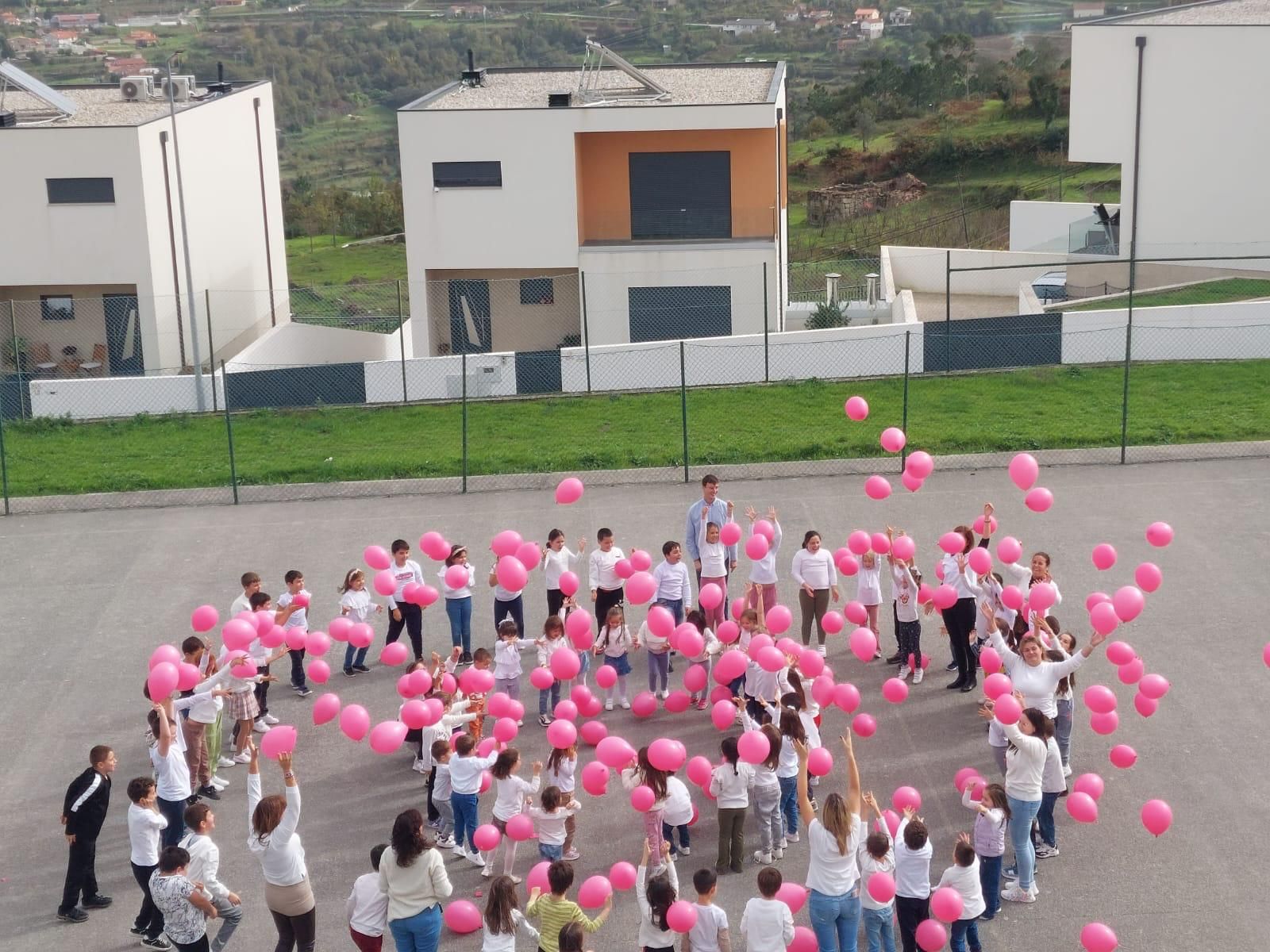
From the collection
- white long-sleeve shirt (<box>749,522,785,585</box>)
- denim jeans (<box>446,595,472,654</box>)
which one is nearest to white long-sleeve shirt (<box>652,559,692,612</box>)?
white long-sleeve shirt (<box>749,522,785,585</box>)

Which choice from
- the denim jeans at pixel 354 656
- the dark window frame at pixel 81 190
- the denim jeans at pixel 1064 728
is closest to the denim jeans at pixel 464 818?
the denim jeans at pixel 354 656

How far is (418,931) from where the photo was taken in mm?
8641

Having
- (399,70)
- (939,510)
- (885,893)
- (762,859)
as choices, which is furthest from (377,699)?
(399,70)

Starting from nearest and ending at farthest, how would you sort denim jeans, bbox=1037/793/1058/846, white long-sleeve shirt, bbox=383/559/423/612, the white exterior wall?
denim jeans, bbox=1037/793/1058/846 → white long-sleeve shirt, bbox=383/559/423/612 → the white exterior wall

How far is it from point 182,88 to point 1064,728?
27.0m

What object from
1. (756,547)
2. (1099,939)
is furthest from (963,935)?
(756,547)

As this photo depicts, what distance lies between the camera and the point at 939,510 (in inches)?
667

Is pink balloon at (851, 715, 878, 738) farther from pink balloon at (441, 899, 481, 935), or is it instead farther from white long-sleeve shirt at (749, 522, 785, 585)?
pink balloon at (441, 899, 481, 935)

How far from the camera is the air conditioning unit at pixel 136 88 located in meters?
32.1

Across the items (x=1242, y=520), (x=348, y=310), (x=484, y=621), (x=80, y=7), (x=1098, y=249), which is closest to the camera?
(x=484, y=621)

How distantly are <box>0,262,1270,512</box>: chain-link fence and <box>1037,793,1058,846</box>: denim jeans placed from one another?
343 inches

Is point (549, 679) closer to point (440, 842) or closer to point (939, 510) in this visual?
point (440, 842)

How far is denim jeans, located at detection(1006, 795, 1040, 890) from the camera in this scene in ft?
31.3

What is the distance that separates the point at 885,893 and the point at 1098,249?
25033 mm
